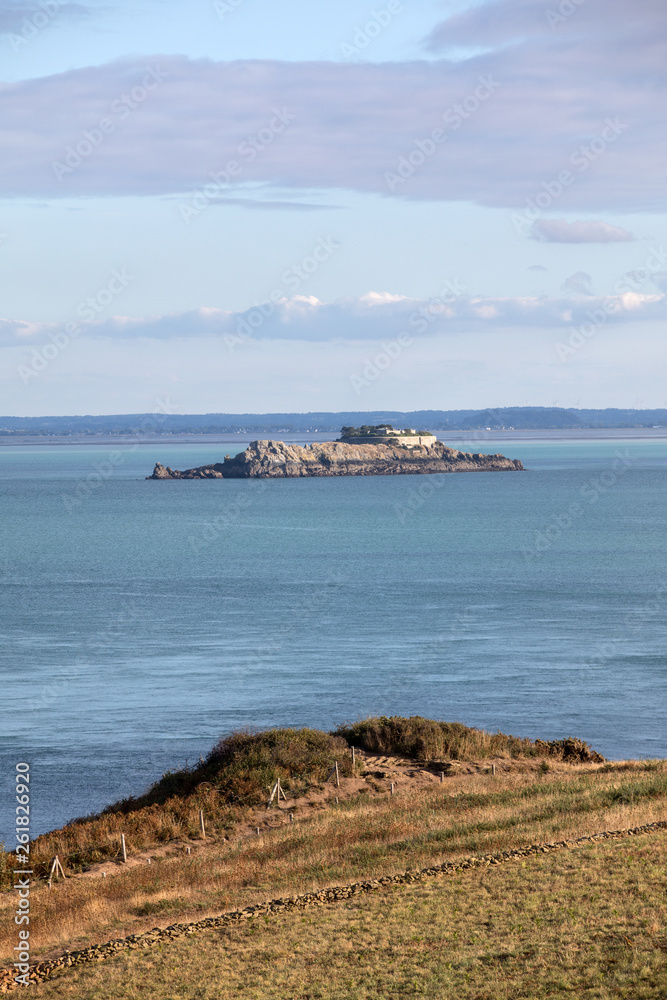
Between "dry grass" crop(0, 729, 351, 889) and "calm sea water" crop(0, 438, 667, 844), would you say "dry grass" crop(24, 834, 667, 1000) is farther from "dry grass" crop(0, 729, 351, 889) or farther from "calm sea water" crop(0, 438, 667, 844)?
"calm sea water" crop(0, 438, 667, 844)

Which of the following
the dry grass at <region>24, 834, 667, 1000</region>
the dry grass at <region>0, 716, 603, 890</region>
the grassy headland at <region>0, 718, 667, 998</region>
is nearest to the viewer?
the dry grass at <region>24, 834, 667, 1000</region>

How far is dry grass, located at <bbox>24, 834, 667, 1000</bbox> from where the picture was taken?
14.3m

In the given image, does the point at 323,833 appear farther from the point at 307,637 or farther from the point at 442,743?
the point at 307,637

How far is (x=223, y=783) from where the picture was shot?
90.6 feet

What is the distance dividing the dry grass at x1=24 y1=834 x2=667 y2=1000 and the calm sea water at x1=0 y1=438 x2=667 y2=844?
13313 mm

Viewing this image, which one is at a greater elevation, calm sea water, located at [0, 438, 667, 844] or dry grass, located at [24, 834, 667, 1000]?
calm sea water, located at [0, 438, 667, 844]

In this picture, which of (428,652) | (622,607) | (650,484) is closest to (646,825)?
(428,652)

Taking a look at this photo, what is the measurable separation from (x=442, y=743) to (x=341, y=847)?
9.69 metres

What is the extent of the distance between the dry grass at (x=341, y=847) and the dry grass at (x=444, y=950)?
159cm

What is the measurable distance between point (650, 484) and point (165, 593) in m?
143

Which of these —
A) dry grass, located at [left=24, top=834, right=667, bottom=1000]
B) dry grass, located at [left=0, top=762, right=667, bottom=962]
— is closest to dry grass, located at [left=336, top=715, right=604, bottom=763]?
dry grass, located at [left=0, top=762, right=667, bottom=962]

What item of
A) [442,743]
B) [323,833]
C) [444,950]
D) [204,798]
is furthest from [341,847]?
[442,743]

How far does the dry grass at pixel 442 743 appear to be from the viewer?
101 ft

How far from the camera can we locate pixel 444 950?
51.3ft
